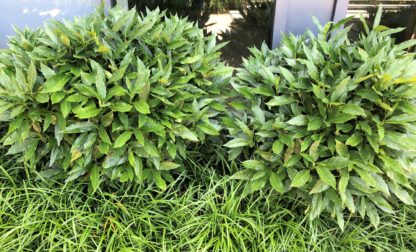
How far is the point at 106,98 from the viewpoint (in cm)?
184

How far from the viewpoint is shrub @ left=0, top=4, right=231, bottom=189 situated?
1858mm

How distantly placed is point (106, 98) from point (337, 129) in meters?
1.27

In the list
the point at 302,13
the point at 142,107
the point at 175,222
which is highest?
the point at 302,13

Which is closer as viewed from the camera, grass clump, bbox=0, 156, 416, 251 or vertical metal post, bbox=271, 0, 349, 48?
grass clump, bbox=0, 156, 416, 251

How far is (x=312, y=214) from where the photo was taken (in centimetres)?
192

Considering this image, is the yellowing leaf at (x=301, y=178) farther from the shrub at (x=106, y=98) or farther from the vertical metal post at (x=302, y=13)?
the vertical metal post at (x=302, y=13)

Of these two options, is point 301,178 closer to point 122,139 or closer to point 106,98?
point 122,139

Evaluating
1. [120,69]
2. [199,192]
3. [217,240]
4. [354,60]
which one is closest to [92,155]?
[120,69]

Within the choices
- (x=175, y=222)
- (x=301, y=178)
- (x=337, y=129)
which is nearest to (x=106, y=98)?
(x=175, y=222)

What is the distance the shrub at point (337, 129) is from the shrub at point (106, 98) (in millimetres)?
307

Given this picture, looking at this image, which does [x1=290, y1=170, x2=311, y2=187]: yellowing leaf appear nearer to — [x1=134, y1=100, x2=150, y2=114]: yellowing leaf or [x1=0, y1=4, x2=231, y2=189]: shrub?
[x1=0, y1=4, x2=231, y2=189]: shrub

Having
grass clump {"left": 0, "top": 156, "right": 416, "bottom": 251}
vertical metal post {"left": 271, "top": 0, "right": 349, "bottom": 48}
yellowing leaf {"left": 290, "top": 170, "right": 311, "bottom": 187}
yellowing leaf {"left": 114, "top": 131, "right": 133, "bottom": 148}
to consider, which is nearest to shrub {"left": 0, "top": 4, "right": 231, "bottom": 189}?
yellowing leaf {"left": 114, "top": 131, "right": 133, "bottom": 148}

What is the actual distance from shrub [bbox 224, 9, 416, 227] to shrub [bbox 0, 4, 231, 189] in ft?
1.01

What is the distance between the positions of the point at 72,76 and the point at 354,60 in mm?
1646
